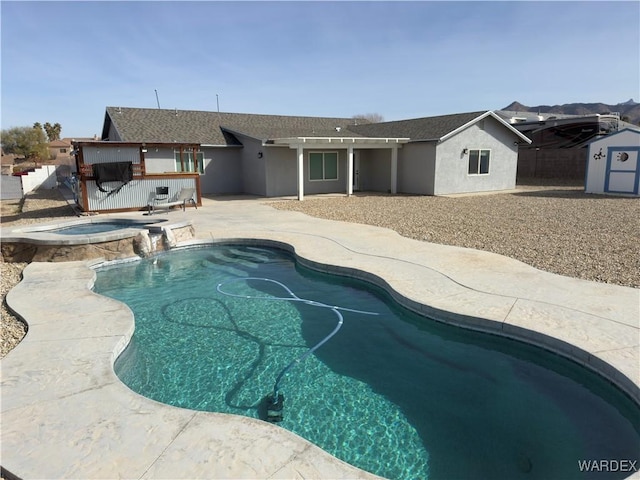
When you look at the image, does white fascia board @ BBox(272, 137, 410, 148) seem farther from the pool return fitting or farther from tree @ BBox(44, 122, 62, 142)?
tree @ BBox(44, 122, 62, 142)

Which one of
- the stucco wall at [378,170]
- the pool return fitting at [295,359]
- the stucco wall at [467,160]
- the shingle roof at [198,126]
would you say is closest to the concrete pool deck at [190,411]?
the pool return fitting at [295,359]

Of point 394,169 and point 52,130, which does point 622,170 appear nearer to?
point 394,169

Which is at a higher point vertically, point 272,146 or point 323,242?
point 272,146

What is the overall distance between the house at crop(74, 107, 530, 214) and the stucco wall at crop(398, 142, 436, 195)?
0.05 meters

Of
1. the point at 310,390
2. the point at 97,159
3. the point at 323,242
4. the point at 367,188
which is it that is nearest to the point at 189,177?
the point at 97,159

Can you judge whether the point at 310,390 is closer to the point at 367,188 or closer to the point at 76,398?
the point at 76,398

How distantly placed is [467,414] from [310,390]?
161cm

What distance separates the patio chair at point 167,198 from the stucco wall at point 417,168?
11044 millimetres

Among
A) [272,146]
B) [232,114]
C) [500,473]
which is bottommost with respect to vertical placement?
[500,473]

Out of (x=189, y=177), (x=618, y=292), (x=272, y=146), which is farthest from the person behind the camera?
(x=272, y=146)

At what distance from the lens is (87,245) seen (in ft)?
29.8

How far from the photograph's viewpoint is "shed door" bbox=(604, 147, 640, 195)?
703 inches

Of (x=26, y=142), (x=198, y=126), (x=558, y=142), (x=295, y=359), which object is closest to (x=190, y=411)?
(x=295, y=359)

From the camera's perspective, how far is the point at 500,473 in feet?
10.9
